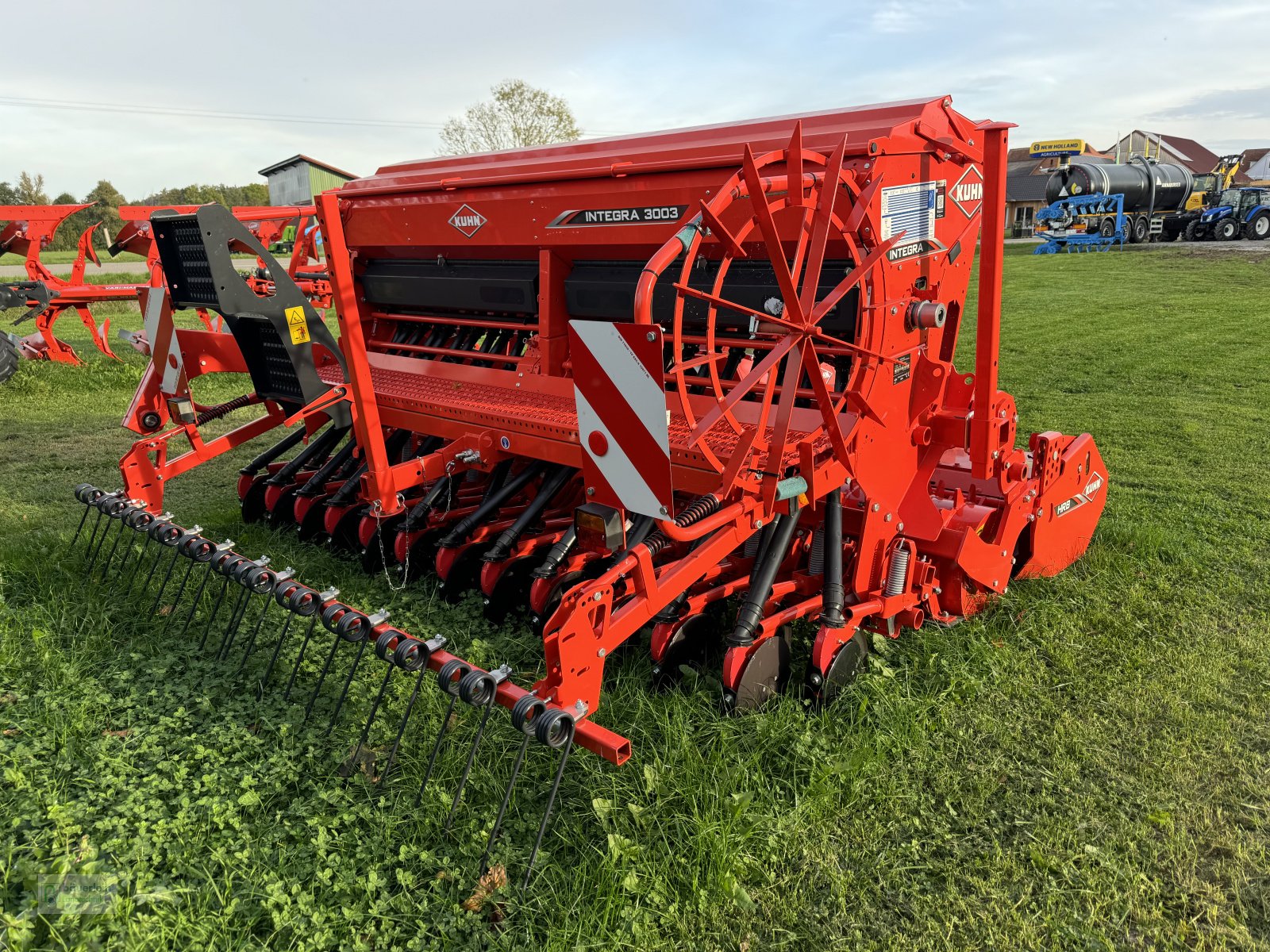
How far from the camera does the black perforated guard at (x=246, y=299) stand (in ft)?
12.4

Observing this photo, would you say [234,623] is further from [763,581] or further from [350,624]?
[763,581]

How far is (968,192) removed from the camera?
3.74 metres

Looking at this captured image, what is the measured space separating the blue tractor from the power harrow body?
27865 mm

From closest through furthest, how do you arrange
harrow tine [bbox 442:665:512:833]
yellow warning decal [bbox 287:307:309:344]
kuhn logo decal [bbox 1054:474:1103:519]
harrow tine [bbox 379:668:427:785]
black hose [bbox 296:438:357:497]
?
harrow tine [bbox 442:665:512:833], harrow tine [bbox 379:668:427:785], yellow warning decal [bbox 287:307:309:344], kuhn logo decal [bbox 1054:474:1103:519], black hose [bbox 296:438:357:497]

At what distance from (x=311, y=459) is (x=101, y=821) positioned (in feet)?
10.4

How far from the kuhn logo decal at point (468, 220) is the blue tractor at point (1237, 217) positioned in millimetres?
29654

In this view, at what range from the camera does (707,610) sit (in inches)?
145

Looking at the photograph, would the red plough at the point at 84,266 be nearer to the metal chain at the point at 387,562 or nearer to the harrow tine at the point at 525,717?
the metal chain at the point at 387,562

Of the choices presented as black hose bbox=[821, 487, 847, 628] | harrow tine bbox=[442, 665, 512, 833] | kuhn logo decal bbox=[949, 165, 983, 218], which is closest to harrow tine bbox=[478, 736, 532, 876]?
harrow tine bbox=[442, 665, 512, 833]

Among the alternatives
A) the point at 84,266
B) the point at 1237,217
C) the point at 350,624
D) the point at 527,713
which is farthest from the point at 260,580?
the point at 1237,217

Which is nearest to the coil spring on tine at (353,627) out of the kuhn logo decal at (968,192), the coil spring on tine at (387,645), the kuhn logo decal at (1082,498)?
the coil spring on tine at (387,645)

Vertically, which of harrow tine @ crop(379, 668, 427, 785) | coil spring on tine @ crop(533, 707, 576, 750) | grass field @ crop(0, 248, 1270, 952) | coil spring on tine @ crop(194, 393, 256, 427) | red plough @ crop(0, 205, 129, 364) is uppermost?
red plough @ crop(0, 205, 129, 364)

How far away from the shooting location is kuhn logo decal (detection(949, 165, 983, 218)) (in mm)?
3635

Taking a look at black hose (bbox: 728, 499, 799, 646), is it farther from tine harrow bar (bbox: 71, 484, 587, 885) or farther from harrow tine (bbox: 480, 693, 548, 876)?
harrow tine (bbox: 480, 693, 548, 876)
